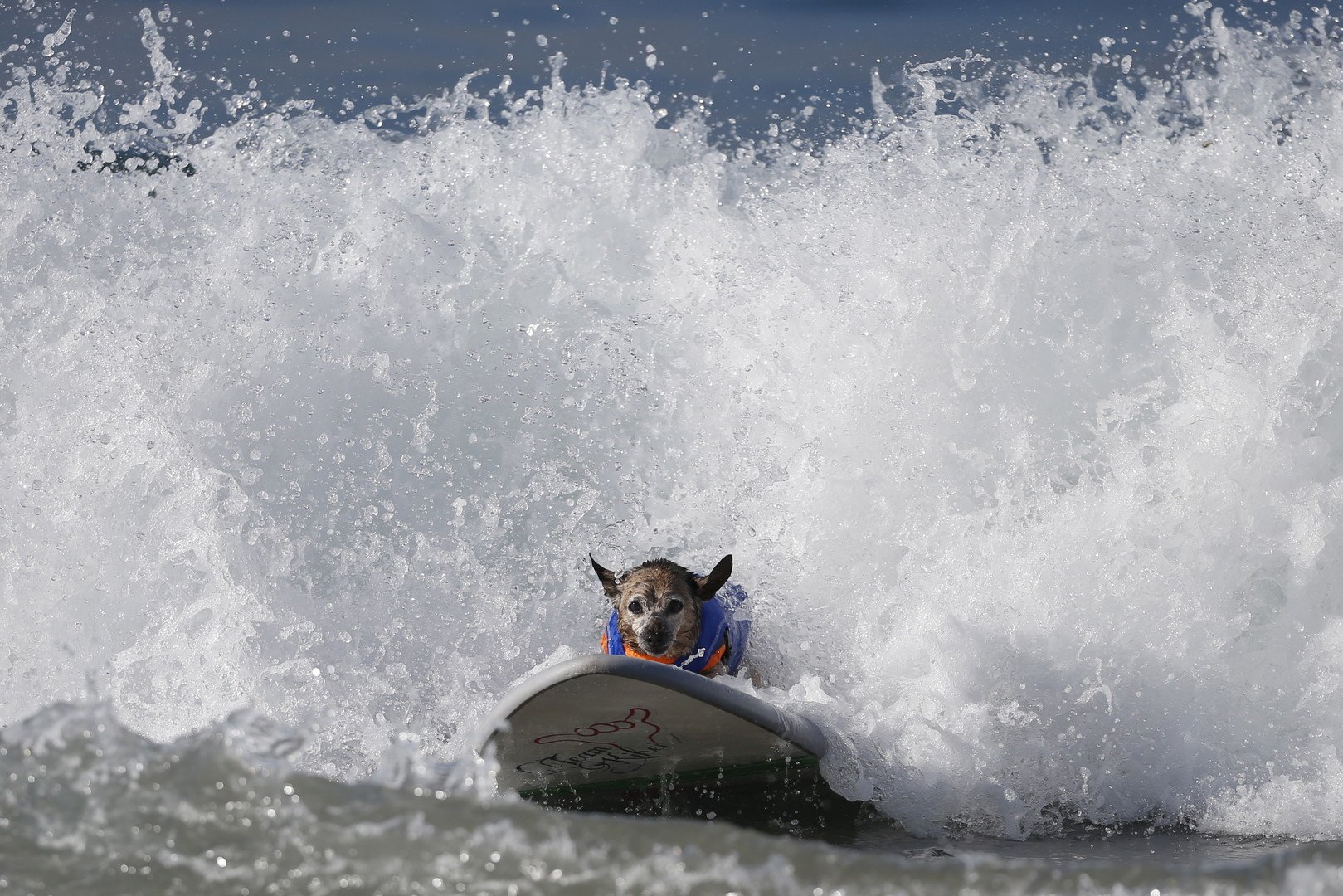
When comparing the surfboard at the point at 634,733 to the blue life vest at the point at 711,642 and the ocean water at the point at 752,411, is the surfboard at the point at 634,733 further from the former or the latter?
the blue life vest at the point at 711,642

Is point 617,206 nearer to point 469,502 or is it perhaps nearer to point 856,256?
point 856,256

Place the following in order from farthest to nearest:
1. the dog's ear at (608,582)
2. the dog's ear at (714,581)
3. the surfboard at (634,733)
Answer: the dog's ear at (608,582)
the dog's ear at (714,581)
the surfboard at (634,733)

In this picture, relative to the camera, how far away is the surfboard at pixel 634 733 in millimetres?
4012

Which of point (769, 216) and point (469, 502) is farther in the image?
point (769, 216)

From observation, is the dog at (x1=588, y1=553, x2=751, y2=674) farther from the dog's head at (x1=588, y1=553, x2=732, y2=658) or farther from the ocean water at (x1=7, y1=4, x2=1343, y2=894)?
the ocean water at (x1=7, y1=4, x2=1343, y2=894)

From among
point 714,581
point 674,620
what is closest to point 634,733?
point 674,620

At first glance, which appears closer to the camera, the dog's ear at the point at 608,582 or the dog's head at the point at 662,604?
the dog's head at the point at 662,604

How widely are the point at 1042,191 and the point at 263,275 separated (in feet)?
15.2

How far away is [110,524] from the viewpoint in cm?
650

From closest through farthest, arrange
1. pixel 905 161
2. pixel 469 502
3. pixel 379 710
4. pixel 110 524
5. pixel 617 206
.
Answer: pixel 379 710, pixel 110 524, pixel 469 502, pixel 905 161, pixel 617 206

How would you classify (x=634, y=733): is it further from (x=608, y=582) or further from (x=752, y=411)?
(x=752, y=411)

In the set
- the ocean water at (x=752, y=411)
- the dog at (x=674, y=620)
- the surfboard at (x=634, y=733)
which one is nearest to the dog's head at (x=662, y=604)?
the dog at (x=674, y=620)

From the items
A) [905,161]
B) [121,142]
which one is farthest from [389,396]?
[905,161]

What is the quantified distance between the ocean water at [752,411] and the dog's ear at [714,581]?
1.84ft
